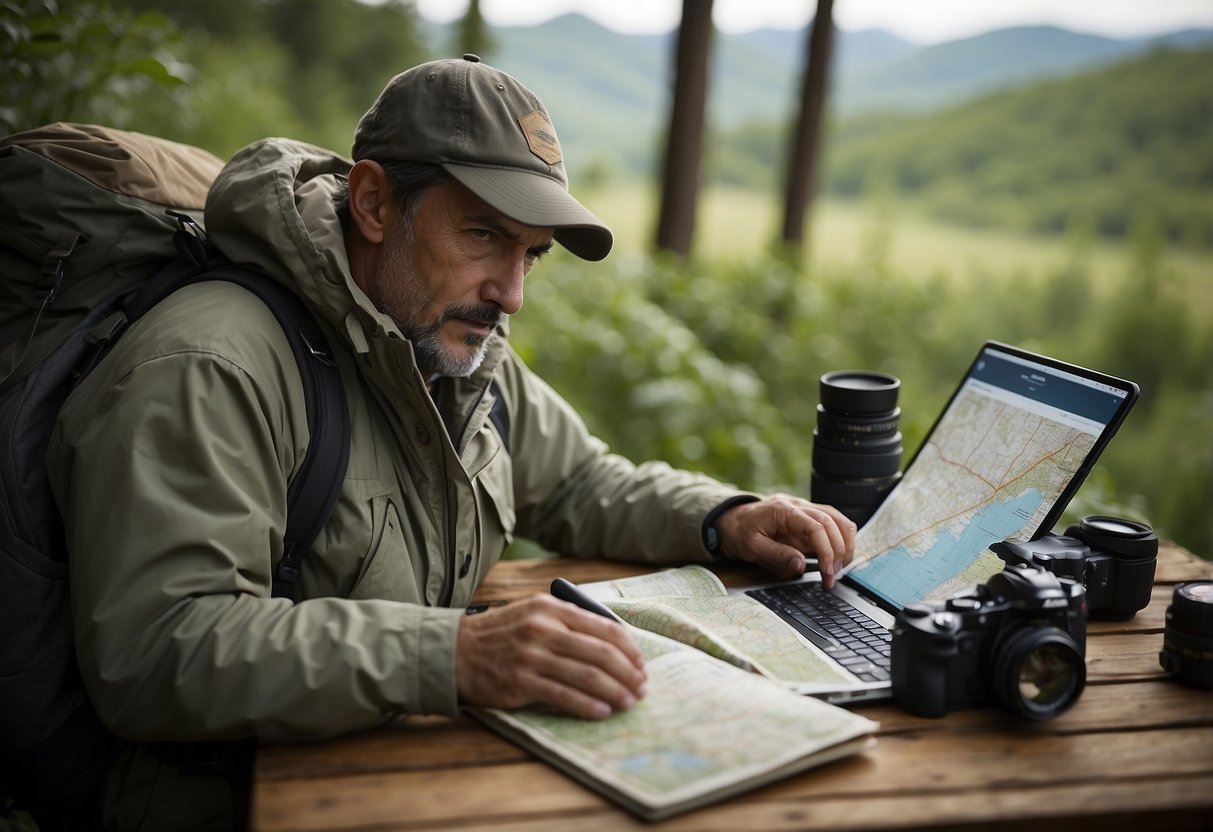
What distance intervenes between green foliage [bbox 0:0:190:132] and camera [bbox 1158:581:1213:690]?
2840 millimetres

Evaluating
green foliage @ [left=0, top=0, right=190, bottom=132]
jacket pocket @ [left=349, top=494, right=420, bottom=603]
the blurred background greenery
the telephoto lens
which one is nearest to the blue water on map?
the telephoto lens

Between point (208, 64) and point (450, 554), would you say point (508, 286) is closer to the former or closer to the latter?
point (450, 554)

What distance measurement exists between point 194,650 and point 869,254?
32.2ft

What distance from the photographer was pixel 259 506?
1.81m

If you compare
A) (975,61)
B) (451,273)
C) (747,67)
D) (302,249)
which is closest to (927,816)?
(451,273)

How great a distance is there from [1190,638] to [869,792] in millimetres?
797

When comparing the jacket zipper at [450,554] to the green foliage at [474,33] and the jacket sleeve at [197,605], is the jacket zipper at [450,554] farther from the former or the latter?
the green foliage at [474,33]

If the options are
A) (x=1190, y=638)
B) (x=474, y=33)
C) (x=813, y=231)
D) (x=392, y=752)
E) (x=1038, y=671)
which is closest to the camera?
(x=392, y=752)

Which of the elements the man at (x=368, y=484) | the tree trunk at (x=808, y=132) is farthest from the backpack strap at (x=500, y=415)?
the tree trunk at (x=808, y=132)

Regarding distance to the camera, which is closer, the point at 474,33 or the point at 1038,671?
the point at 1038,671

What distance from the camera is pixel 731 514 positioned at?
250 cm

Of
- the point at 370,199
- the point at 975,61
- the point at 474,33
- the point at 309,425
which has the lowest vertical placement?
the point at 309,425

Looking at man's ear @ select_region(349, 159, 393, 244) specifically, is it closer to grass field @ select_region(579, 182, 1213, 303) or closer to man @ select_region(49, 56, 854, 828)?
man @ select_region(49, 56, 854, 828)

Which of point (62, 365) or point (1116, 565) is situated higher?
point (62, 365)
